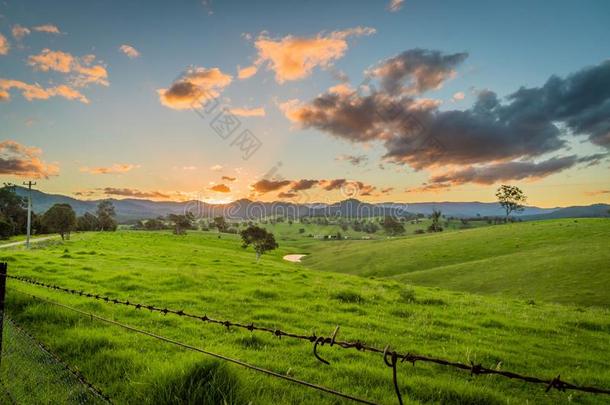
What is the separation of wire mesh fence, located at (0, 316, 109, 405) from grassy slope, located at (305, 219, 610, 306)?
132 feet

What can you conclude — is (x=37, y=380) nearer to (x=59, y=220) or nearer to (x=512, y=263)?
(x=512, y=263)

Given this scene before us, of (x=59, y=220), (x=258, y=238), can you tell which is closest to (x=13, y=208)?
(x=59, y=220)

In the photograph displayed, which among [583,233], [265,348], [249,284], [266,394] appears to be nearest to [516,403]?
[266,394]

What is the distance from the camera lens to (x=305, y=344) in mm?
11172

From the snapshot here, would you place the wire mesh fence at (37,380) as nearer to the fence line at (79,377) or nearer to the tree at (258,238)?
the fence line at (79,377)

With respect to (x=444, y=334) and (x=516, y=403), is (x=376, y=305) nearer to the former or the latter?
(x=444, y=334)

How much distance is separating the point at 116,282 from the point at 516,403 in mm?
20088

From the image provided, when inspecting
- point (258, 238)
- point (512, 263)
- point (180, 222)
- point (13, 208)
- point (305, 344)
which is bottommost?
point (512, 263)

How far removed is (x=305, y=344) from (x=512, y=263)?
50149 mm

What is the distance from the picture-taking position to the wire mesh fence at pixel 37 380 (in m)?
6.97

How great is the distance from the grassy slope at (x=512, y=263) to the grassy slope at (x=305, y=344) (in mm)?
21634

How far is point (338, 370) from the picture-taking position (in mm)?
8977

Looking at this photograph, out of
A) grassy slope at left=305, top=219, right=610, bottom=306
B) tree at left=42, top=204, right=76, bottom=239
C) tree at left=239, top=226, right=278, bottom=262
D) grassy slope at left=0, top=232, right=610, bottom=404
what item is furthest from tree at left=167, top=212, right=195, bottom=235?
grassy slope at left=0, top=232, right=610, bottom=404

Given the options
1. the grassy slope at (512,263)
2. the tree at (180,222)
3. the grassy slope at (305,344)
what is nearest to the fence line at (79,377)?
the grassy slope at (305,344)
